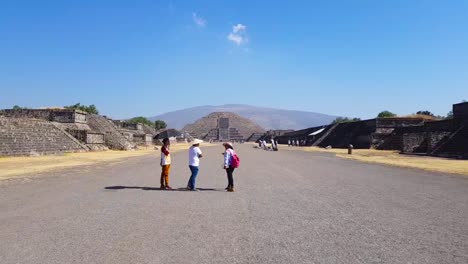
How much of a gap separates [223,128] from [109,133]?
386 ft

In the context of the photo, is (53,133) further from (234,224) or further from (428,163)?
(234,224)

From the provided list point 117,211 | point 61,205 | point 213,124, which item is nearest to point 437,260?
point 117,211

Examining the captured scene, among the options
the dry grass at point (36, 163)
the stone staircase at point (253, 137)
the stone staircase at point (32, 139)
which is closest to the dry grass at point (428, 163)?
the dry grass at point (36, 163)

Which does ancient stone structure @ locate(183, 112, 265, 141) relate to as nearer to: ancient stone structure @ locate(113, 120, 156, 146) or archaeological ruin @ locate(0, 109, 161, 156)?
ancient stone structure @ locate(113, 120, 156, 146)

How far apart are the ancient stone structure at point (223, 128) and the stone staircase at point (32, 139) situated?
113 meters

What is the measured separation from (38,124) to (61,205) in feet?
97.0

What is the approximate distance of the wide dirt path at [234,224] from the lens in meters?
5.84

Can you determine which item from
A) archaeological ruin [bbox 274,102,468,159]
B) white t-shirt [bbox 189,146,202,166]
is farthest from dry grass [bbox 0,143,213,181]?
archaeological ruin [bbox 274,102,468,159]

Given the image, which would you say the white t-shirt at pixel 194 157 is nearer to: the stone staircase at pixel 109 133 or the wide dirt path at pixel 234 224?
the wide dirt path at pixel 234 224

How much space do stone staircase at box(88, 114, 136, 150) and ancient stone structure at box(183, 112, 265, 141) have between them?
99704 mm

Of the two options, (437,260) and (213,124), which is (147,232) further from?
(213,124)

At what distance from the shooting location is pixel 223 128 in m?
166

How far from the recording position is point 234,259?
5609 millimetres

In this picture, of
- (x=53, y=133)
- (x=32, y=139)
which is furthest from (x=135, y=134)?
(x=32, y=139)
